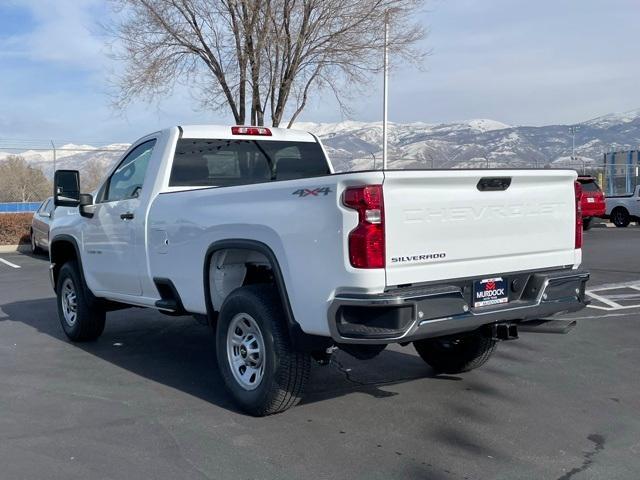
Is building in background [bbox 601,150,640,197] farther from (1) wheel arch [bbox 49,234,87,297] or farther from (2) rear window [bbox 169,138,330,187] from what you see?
(1) wheel arch [bbox 49,234,87,297]

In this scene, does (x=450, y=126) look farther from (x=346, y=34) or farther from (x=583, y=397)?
(x=583, y=397)

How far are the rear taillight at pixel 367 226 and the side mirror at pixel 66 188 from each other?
3869 millimetres

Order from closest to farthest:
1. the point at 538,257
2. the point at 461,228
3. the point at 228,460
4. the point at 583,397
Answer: the point at 228,460
the point at 461,228
the point at 538,257
the point at 583,397

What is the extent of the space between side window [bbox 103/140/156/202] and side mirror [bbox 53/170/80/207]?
11.8 inches

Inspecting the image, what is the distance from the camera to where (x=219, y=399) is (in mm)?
5492

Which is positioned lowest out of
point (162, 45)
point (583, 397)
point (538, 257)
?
point (583, 397)

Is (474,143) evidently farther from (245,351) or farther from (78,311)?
(245,351)

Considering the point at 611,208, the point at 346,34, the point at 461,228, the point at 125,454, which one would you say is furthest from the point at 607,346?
the point at 611,208

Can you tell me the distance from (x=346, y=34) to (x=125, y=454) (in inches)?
542

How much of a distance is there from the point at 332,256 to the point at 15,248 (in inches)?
638

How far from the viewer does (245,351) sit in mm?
5160

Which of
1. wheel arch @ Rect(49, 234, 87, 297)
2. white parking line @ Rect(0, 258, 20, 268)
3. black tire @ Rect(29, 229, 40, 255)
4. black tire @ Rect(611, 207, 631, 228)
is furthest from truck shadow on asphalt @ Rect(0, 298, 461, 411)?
black tire @ Rect(611, 207, 631, 228)

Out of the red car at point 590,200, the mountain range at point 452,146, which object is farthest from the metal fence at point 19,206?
the red car at point 590,200

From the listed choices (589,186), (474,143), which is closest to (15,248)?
(589,186)
